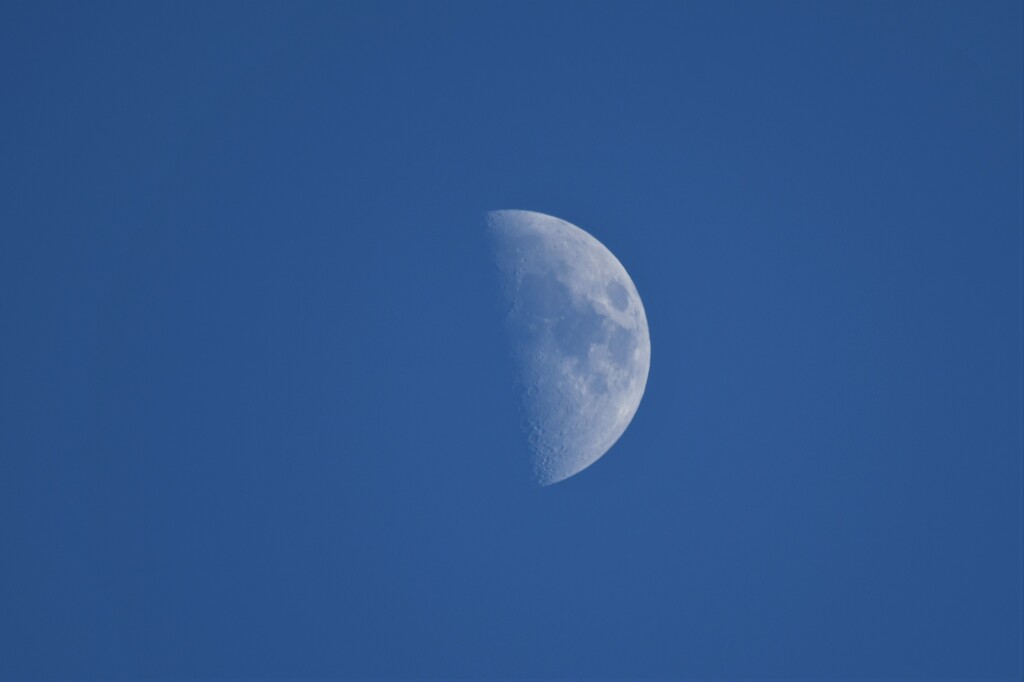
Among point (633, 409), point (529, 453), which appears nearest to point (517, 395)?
point (529, 453)

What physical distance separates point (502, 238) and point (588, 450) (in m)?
1.16

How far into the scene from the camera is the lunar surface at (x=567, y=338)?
426cm

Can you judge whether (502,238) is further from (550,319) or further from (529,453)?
(529,453)

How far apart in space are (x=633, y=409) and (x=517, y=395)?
642 millimetres

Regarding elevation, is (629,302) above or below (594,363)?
above

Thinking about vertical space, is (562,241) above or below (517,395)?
above

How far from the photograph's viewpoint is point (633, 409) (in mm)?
4469

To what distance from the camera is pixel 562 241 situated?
4414 mm

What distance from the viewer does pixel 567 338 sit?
428cm

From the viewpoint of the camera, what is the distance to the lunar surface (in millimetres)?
4262

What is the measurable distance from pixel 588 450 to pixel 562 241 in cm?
107

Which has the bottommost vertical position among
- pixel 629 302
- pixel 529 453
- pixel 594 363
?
pixel 529 453

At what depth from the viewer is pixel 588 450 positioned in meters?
4.38

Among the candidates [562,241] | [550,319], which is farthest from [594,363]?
[562,241]
